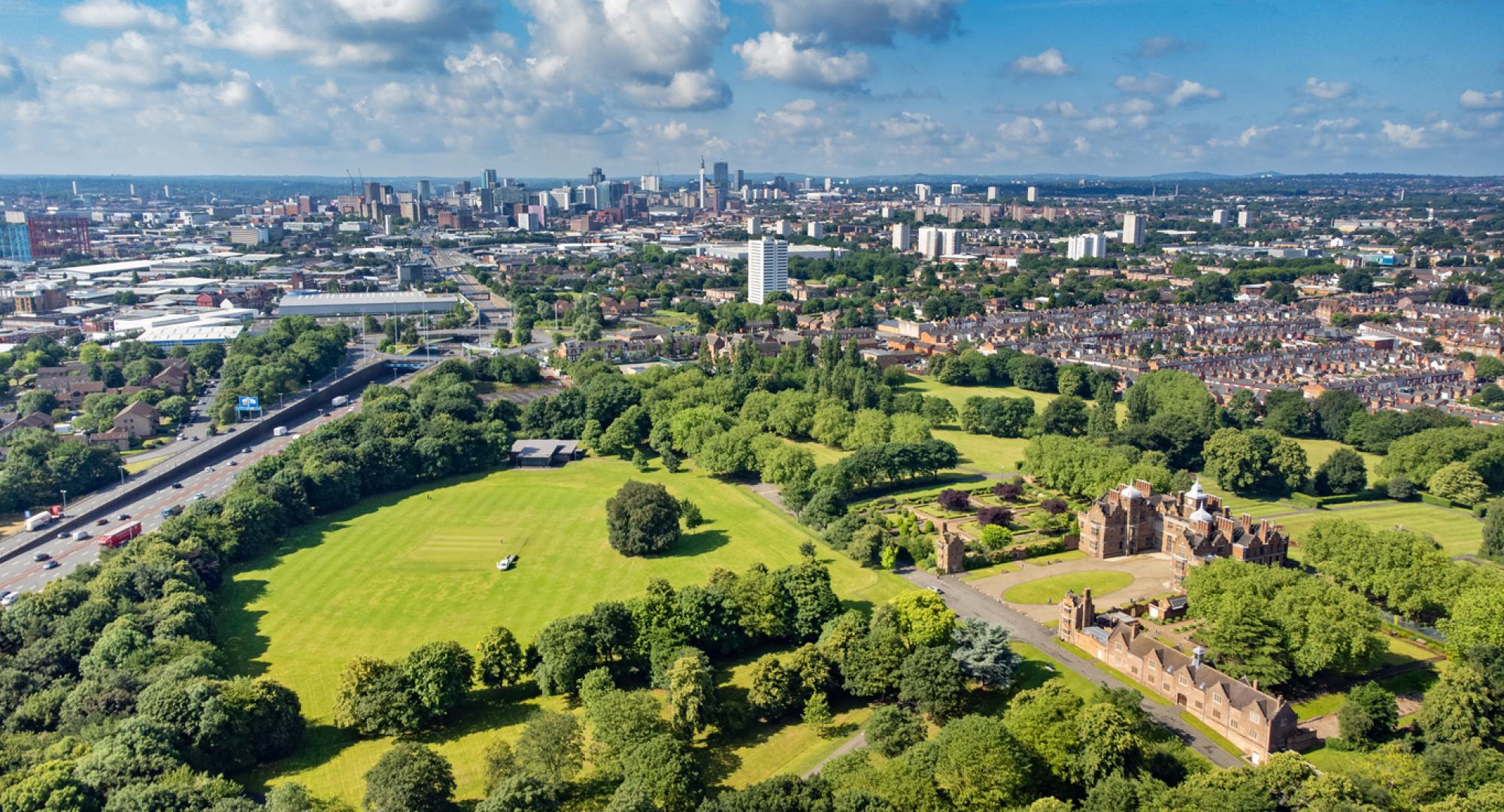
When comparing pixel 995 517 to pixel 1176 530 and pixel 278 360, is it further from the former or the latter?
pixel 278 360

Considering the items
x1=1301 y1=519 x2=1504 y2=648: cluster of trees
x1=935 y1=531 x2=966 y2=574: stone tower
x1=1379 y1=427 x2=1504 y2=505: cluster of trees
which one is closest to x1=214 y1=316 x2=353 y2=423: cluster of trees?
x1=935 y1=531 x2=966 y2=574: stone tower

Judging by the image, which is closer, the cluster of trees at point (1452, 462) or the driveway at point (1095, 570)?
the driveway at point (1095, 570)

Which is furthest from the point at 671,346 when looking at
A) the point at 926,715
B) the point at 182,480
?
the point at 926,715

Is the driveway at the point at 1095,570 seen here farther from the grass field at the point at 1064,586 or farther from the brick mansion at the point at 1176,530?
the brick mansion at the point at 1176,530

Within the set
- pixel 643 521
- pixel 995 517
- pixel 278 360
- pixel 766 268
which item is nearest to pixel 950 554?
pixel 995 517

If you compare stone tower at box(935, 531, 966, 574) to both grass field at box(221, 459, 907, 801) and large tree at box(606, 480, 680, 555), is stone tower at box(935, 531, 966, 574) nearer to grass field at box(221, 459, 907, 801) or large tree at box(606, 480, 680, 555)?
grass field at box(221, 459, 907, 801)

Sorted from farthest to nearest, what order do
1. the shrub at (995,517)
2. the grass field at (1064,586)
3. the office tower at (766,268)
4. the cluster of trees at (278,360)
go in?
the office tower at (766,268) < the cluster of trees at (278,360) < the shrub at (995,517) < the grass field at (1064,586)

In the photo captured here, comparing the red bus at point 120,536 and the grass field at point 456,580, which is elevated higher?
the red bus at point 120,536

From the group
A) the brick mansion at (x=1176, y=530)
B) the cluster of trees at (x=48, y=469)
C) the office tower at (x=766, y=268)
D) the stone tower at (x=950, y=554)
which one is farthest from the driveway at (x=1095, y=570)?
the office tower at (x=766, y=268)
